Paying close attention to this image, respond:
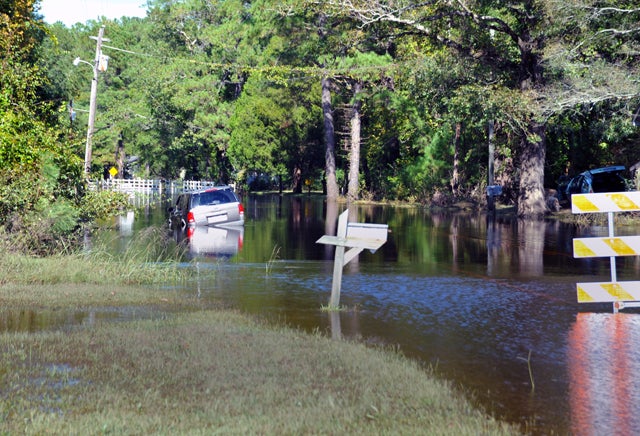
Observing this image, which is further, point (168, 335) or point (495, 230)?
point (495, 230)

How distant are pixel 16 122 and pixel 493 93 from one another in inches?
832

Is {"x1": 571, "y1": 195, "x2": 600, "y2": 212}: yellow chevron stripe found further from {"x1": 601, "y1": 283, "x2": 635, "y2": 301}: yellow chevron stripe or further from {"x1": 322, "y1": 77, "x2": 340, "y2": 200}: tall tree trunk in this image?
{"x1": 322, "y1": 77, "x2": 340, "y2": 200}: tall tree trunk

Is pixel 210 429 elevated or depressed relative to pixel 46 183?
depressed

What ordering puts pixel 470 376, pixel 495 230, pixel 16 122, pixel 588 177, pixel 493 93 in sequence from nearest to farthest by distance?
pixel 470 376
pixel 16 122
pixel 495 230
pixel 493 93
pixel 588 177

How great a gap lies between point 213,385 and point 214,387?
2.2 inches

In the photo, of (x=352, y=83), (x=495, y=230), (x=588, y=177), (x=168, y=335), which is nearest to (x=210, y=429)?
(x=168, y=335)

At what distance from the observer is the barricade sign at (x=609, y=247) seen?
37.6 ft

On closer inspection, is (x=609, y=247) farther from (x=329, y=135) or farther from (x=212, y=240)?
(x=329, y=135)

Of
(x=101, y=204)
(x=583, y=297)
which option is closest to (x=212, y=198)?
(x=101, y=204)

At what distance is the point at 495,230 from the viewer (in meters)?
29.2

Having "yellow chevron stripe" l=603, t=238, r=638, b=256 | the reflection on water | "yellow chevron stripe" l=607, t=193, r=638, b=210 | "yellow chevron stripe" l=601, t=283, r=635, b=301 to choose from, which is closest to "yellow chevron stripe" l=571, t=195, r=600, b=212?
"yellow chevron stripe" l=607, t=193, r=638, b=210

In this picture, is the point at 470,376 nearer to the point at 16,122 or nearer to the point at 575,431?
the point at 575,431

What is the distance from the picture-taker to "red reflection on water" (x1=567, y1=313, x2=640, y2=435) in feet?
21.9

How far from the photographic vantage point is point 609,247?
1166cm
